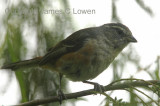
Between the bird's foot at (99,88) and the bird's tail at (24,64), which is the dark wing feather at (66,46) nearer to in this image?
the bird's tail at (24,64)

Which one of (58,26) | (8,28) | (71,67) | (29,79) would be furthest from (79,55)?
(8,28)

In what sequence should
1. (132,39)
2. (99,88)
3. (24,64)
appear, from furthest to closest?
(132,39)
(24,64)
(99,88)

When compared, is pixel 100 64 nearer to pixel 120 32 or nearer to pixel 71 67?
pixel 71 67

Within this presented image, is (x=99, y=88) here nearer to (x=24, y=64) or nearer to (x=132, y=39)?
(x=132, y=39)

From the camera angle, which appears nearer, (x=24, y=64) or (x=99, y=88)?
(x=99, y=88)

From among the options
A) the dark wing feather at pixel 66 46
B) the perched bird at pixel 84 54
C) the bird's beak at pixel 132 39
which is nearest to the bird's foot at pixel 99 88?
the perched bird at pixel 84 54

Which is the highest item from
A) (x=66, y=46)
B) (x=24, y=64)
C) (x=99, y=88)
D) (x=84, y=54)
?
(x=66, y=46)

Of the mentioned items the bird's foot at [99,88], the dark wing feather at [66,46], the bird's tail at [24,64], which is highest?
the dark wing feather at [66,46]

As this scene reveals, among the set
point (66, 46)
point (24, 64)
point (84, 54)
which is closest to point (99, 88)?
point (84, 54)
